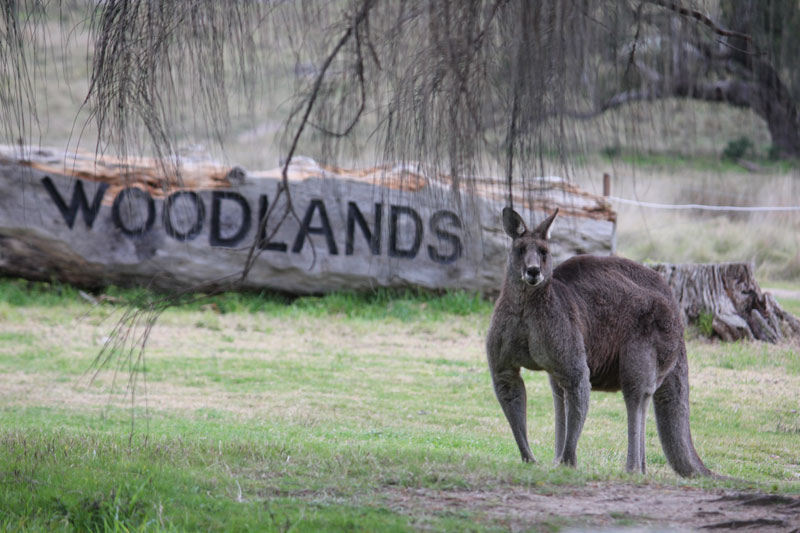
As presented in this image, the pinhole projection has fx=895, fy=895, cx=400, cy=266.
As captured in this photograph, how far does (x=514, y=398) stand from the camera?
5539mm

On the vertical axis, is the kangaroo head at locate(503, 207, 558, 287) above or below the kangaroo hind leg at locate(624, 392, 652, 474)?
above

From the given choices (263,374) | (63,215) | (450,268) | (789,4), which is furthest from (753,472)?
(63,215)

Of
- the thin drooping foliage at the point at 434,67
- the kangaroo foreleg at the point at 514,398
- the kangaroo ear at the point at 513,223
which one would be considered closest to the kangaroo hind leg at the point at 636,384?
the kangaroo foreleg at the point at 514,398

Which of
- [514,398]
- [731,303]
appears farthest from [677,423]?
[731,303]

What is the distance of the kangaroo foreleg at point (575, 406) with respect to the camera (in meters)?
5.41

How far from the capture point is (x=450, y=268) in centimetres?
Result: 1336

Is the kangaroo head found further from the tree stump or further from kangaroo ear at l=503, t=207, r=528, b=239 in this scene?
the tree stump

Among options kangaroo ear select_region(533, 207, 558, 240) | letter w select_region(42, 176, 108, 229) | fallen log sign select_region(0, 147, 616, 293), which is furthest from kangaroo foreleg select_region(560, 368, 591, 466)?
letter w select_region(42, 176, 108, 229)

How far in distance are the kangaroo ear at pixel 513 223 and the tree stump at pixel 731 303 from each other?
616 cm

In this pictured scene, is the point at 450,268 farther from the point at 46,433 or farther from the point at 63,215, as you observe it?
the point at 46,433

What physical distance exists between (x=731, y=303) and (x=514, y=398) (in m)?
6.82

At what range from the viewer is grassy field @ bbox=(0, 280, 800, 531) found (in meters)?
4.55

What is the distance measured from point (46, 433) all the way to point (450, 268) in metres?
7.29

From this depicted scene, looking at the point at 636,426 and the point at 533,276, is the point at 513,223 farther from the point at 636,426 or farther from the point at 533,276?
the point at 636,426
